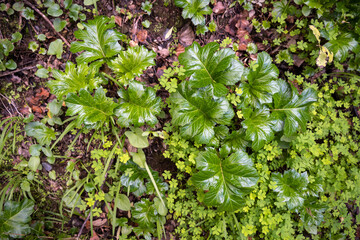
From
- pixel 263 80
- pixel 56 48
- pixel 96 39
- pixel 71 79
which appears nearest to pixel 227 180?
pixel 263 80

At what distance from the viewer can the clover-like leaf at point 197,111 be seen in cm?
232

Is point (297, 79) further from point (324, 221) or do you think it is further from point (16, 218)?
point (16, 218)

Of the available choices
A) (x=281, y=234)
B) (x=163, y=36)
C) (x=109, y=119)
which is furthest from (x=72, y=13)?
(x=281, y=234)

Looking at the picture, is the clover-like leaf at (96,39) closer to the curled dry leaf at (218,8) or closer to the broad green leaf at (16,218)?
the curled dry leaf at (218,8)

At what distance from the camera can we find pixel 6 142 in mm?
2633

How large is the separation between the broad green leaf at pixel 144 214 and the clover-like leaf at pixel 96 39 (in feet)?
5.71

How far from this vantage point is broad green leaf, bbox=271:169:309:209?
8.49 feet

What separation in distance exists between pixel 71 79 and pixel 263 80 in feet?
6.81

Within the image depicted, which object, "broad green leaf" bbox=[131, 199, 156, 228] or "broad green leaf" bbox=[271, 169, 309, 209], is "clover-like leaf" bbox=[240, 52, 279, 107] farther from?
"broad green leaf" bbox=[131, 199, 156, 228]

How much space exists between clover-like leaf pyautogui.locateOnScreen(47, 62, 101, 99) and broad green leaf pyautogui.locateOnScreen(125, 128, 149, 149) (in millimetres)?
628

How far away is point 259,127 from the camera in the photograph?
96.3 inches

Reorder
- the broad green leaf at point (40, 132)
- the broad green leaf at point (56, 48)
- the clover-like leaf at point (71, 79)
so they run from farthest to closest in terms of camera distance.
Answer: the broad green leaf at point (56, 48) < the broad green leaf at point (40, 132) < the clover-like leaf at point (71, 79)

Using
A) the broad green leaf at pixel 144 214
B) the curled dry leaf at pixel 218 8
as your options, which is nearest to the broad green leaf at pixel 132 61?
the curled dry leaf at pixel 218 8

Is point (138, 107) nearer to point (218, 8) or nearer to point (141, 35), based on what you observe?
point (141, 35)
